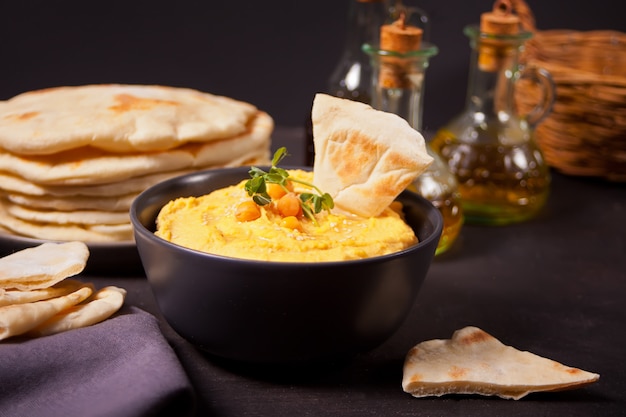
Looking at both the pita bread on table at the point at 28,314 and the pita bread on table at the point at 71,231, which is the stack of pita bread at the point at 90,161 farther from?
the pita bread on table at the point at 28,314

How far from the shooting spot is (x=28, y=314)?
1.55m

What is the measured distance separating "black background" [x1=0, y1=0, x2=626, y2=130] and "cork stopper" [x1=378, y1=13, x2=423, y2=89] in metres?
1.50

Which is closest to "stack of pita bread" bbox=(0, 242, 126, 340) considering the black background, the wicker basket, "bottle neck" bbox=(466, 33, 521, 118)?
"bottle neck" bbox=(466, 33, 521, 118)

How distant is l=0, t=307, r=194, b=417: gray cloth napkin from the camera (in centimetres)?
137

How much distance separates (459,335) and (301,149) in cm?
156

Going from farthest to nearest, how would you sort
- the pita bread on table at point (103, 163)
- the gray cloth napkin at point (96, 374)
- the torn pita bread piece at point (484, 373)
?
the pita bread on table at point (103, 163)
the torn pita bread piece at point (484, 373)
the gray cloth napkin at point (96, 374)

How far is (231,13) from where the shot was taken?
3.65 meters

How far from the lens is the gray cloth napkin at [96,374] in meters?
1.37

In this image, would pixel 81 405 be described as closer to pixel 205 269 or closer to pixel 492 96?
pixel 205 269

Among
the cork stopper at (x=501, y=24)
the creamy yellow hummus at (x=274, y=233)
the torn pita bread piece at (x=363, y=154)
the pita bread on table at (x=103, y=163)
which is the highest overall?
the cork stopper at (x=501, y=24)

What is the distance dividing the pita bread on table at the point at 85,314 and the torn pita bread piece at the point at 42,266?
7 centimetres

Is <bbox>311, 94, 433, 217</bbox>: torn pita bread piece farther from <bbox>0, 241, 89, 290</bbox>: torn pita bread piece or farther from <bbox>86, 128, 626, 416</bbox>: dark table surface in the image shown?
<bbox>0, 241, 89, 290</bbox>: torn pita bread piece

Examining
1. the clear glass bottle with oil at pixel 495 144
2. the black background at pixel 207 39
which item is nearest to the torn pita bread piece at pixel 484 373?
the clear glass bottle with oil at pixel 495 144

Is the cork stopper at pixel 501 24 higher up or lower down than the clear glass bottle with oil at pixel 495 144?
higher up
